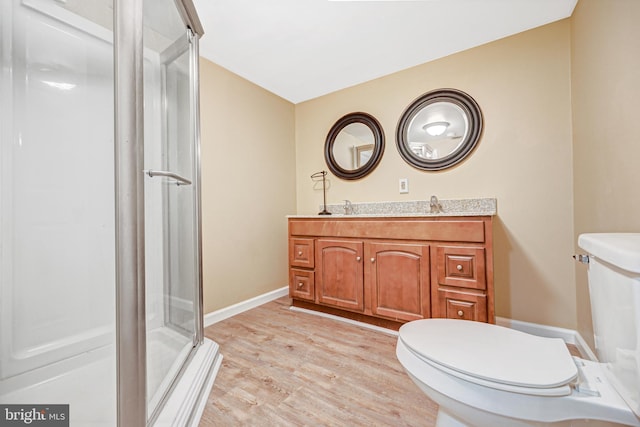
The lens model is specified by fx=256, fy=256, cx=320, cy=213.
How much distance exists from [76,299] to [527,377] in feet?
5.21

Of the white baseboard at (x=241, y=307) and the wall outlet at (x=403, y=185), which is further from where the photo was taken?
the wall outlet at (x=403, y=185)

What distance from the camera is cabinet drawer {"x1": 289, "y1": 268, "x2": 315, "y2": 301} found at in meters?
2.12

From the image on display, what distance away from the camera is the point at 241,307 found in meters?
2.19

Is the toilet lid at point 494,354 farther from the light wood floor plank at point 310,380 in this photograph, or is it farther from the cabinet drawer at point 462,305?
the cabinet drawer at point 462,305

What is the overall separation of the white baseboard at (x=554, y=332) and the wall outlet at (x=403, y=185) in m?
1.14

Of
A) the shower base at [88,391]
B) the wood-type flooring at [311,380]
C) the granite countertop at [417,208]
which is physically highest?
the granite countertop at [417,208]

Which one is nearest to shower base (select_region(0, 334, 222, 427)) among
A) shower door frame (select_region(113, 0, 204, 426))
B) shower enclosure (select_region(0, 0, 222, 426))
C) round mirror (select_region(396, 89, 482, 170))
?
shower enclosure (select_region(0, 0, 222, 426))

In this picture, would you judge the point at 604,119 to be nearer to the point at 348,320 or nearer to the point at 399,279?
the point at 399,279

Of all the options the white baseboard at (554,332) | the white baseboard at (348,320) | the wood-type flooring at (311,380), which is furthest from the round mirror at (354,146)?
the white baseboard at (554,332)

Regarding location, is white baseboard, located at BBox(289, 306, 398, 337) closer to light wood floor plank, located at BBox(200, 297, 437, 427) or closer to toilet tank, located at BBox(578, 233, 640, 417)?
light wood floor plank, located at BBox(200, 297, 437, 427)

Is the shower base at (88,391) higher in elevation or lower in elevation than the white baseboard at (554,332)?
higher

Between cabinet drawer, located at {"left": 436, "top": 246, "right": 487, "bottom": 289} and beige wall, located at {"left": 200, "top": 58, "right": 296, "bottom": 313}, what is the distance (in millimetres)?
1562

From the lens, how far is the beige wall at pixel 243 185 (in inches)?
79.4

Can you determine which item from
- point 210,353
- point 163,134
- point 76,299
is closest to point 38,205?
point 76,299
